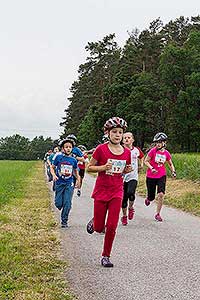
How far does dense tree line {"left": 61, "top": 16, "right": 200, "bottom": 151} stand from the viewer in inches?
2410

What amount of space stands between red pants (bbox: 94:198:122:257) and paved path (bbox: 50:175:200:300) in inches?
13.2

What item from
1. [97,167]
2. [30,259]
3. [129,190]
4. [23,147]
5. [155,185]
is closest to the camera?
[97,167]

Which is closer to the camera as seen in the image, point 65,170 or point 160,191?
point 65,170

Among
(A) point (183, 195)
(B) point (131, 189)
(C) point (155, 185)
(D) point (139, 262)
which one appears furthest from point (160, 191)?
(A) point (183, 195)

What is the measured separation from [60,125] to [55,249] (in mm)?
100099

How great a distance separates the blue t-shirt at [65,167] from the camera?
11.8 metres

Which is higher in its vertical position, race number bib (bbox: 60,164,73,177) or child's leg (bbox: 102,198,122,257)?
race number bib (bbox: 60,164,73,177)

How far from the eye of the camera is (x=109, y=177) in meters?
7.72

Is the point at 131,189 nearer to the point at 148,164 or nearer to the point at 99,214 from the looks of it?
the point at 148,164

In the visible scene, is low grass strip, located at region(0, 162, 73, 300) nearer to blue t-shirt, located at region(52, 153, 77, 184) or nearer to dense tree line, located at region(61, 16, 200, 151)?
blue t-shirt, located at region(52, 153, 77, 184)

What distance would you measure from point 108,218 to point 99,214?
0.82ft

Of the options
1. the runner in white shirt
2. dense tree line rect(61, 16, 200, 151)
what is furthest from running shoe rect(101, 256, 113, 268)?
dense tree line rect(61, 16, 200, 151)

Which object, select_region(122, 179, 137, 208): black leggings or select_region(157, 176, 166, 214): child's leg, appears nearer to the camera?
select_region(122, 179, 137, 208): black leggings

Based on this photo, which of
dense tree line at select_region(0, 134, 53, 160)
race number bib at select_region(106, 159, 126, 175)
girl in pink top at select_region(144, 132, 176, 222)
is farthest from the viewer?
dense tree line at select_region(0, 134, 53, 160)
